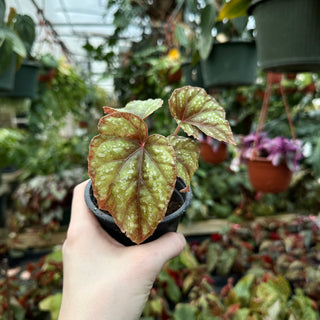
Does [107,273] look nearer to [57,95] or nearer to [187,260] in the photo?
[187,260]

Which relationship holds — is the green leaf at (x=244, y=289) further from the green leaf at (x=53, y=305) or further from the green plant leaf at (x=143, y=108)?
the green plant leaf at (x=143, y=108)

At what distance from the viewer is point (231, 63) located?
1255 mm

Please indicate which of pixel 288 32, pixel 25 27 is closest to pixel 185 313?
pixel 288 32

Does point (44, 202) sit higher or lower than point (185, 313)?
higher

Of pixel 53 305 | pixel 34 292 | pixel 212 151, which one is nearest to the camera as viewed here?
pixel 53 305

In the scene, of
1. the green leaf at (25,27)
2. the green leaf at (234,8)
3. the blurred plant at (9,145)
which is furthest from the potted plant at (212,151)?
the blurred plant at (9,145)

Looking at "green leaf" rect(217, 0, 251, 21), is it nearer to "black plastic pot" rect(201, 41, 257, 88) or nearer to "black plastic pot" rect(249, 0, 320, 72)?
"black plastic pot" rect(249, 0, 320, 72)

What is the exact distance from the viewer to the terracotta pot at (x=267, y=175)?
4.29ft

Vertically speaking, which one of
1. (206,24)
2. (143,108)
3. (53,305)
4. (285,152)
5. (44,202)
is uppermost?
(206,24)

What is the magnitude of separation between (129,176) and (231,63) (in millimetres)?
995

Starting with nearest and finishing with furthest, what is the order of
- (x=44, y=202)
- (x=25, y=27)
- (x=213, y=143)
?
(x=25, y=27) < (x=213, y=143) < (x=44, y=202)

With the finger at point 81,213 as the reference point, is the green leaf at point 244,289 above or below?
below

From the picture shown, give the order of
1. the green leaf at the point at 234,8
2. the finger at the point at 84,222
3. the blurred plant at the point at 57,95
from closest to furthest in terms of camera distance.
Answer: the finger at the point at 84,222 < the green leaf at the point at 234,8 < the blurred plant at the point at 57,95

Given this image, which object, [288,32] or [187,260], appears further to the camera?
[187,260]
